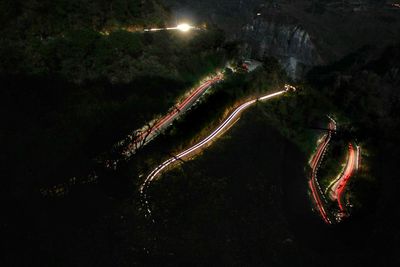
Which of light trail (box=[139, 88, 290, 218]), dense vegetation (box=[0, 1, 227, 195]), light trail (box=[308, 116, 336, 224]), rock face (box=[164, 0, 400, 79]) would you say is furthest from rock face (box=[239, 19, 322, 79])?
dense vegetation (box=[0, 1, 227, 195])

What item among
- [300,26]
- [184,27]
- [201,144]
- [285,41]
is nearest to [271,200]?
[201,144]

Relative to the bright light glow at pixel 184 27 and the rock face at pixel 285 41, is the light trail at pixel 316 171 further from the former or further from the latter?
the rock face at pixel 285 41

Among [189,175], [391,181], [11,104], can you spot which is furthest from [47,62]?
[391,181]

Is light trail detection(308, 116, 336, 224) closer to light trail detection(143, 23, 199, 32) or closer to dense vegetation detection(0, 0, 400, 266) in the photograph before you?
dense vegetation detection(0, 0, 400, 266)

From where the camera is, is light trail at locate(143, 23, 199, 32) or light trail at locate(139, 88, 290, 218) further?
light trail at locate(143, 23, 199, 32)

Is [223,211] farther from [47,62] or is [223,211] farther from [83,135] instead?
[47,62]

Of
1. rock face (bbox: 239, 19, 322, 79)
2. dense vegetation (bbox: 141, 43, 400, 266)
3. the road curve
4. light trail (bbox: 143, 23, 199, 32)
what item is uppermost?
rock face (bbox: 239, 19, 322, 79)

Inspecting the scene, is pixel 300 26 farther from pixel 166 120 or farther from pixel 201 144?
pixel 201 144
